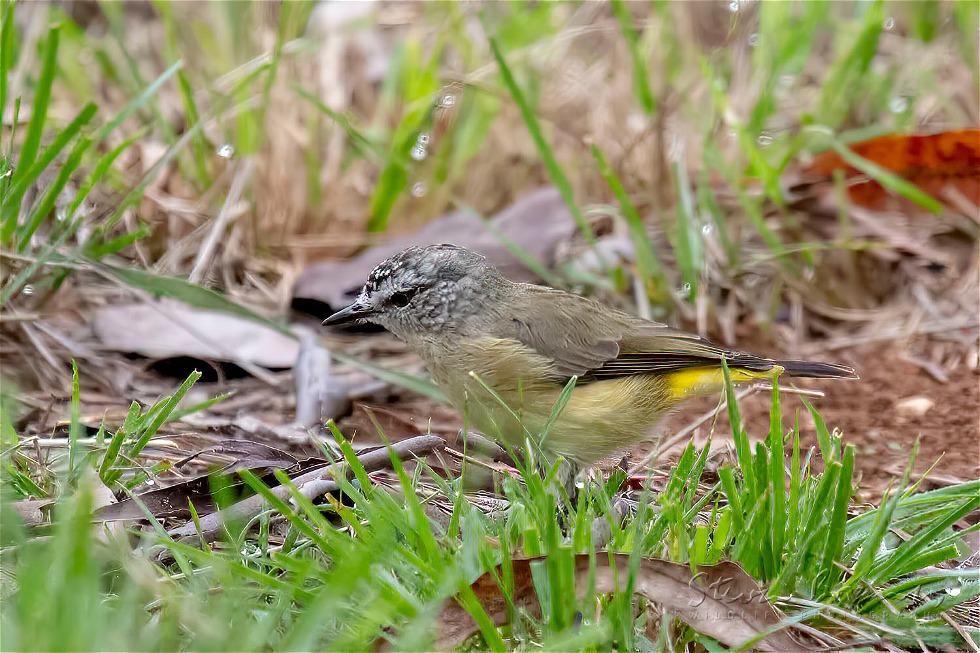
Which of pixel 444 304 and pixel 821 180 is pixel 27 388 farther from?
pixel 821 180

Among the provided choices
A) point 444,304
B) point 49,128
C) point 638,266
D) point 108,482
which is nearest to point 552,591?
point 108,482

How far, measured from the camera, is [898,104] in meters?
6.84

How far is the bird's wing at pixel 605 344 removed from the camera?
14.3 feet

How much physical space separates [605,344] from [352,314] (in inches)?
39.4

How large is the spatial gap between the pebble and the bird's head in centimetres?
192

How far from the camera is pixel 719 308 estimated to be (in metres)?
5.87

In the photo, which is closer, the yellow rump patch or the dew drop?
the yellow rump patch

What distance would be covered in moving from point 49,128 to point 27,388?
1.79 meters

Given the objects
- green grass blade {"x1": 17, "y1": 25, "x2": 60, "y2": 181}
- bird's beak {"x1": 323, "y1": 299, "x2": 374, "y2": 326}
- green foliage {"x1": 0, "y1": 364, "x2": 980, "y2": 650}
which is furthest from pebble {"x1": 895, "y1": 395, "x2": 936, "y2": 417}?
green grass blade {"x1": 17, "y1": 25, "x2": 60, "y2": 181}

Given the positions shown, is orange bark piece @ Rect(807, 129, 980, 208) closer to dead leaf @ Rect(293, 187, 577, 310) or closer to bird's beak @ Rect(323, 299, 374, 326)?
dead leaf @ Rect(293, 187, 577, 310)

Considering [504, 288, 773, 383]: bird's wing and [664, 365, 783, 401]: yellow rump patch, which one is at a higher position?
[504, 288, 773, 383]: bird's wing

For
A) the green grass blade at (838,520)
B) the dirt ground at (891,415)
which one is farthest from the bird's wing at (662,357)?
the green grass blade at (838,520)

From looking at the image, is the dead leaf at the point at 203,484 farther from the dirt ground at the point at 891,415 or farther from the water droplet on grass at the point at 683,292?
the water droplet on grass at the point at 683,292

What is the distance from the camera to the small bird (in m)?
4.14
